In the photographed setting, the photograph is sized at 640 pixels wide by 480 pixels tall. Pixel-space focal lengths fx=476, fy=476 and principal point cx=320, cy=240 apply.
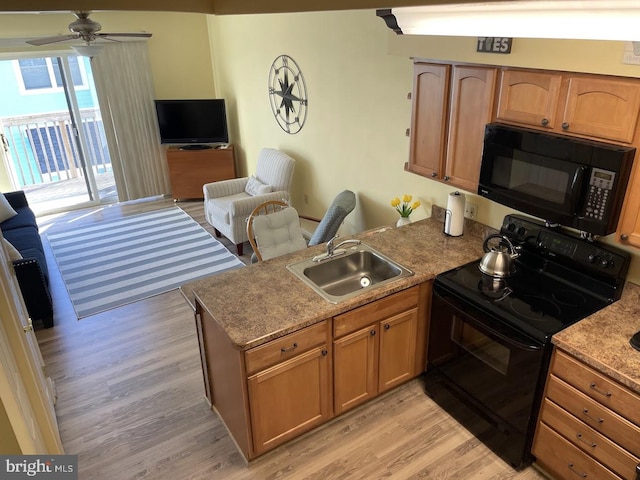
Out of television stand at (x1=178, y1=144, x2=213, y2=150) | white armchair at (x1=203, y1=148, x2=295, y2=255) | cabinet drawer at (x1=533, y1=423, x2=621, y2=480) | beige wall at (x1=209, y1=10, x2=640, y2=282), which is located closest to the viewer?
cabinet drawer at (x1=533, y1=423, x2=621, y2=480)

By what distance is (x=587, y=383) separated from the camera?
207 cm

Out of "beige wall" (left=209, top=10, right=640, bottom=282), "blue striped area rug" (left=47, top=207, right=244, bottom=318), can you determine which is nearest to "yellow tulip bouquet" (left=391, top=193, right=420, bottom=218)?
"beige wall" (left=209, top=10, right=640, bottom=282)

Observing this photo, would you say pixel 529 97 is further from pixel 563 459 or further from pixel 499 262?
pixel 563 459

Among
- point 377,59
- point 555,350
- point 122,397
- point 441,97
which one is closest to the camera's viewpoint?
point 555,350

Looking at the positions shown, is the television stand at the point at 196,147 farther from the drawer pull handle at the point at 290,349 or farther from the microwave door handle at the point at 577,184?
the microwave door handle at the point at 577,184

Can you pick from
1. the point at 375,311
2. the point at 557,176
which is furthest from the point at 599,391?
A: the point at 375,311

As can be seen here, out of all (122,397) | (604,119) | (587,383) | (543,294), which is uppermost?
(604,119)

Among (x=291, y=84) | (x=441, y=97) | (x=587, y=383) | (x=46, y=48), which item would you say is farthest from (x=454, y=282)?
(x=46, y=48)

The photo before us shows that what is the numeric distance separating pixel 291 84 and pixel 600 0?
15.2 feet

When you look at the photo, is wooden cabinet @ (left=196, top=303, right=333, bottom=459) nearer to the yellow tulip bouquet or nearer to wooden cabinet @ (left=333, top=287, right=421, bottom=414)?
wooden cabinet @ (left=333, top=287, right=421, bottom=414)

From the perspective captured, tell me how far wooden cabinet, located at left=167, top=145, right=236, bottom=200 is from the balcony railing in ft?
3.53

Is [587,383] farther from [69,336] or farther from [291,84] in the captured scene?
[291,84]

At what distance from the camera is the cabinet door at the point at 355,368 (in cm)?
259

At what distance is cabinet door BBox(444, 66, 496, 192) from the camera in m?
2.49
